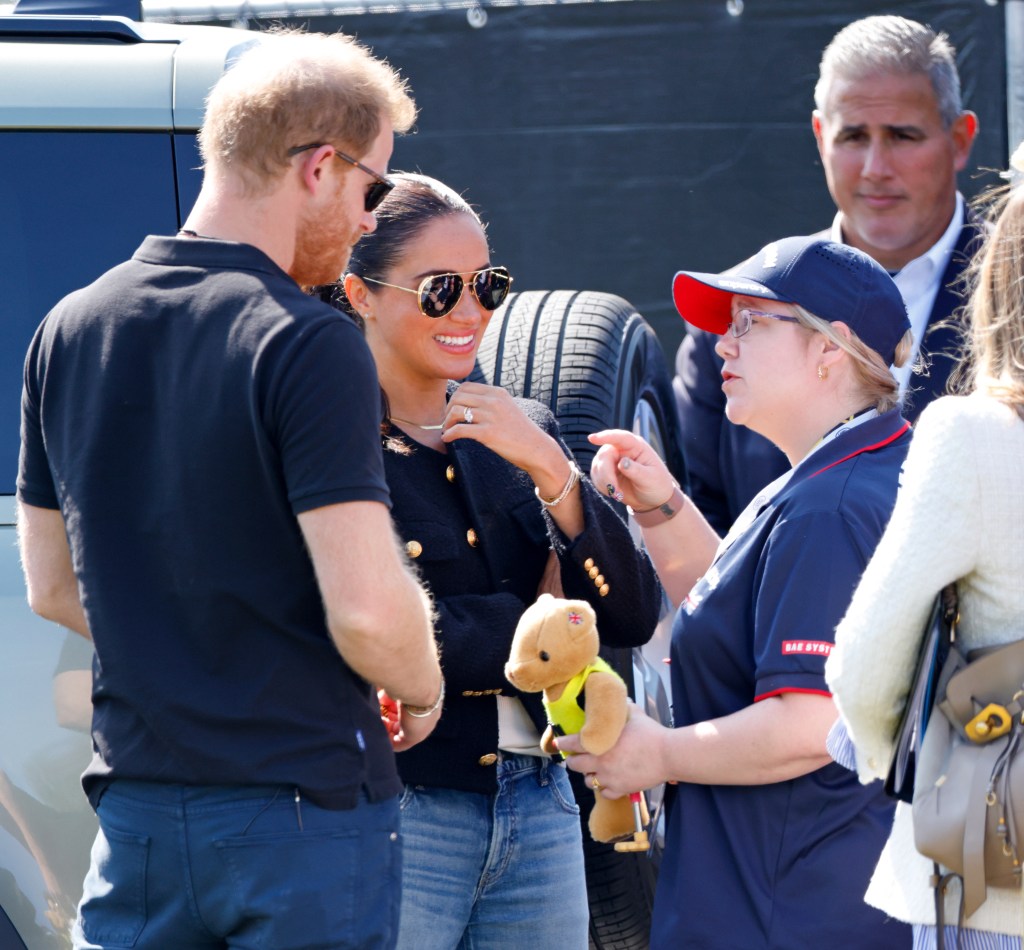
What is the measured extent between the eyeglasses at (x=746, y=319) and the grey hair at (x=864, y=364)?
2 centimetres

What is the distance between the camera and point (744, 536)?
2309mm

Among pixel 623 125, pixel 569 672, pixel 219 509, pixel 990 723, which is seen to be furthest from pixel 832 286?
pixel 623 125

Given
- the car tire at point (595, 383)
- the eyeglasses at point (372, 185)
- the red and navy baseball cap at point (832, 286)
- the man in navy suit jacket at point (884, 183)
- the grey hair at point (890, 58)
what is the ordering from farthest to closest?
the grey hair at point (890, 58), the man in navy suit jacket at point (884, 183), the car tire at point (595, 383), the red and navy baseball cap at point (832, 286), the eyeglasses at point (372, 185)

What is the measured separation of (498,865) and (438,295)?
0.97 metres

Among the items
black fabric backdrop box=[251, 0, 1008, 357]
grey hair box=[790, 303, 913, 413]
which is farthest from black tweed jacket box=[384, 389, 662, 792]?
black fabric backdrop box=[251, 0, 1008, 357]

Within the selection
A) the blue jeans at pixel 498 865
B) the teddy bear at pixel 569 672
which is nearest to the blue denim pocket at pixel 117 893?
the blue jeans at pixel 498 865

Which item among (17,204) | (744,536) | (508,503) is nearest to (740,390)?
(744,536)

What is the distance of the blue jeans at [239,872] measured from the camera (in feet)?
6.18

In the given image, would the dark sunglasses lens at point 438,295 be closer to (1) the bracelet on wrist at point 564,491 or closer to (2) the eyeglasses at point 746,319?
(1) the bracelet on wrist at point 564,491

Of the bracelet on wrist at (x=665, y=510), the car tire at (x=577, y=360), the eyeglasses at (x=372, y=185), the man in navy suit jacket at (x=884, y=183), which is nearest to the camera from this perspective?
the eyeglasses at (x=372, y=185)

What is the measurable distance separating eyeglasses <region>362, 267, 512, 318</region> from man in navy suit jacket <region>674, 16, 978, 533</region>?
1405 millimetres

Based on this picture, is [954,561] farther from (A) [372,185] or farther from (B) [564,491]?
(A) [372,185]

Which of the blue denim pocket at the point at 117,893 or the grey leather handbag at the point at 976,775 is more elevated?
the grey leather handbag at the point at 976,775

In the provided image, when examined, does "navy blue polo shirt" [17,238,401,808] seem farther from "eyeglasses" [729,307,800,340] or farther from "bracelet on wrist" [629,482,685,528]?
"bracelet on wrist" [629,482,685,528]
